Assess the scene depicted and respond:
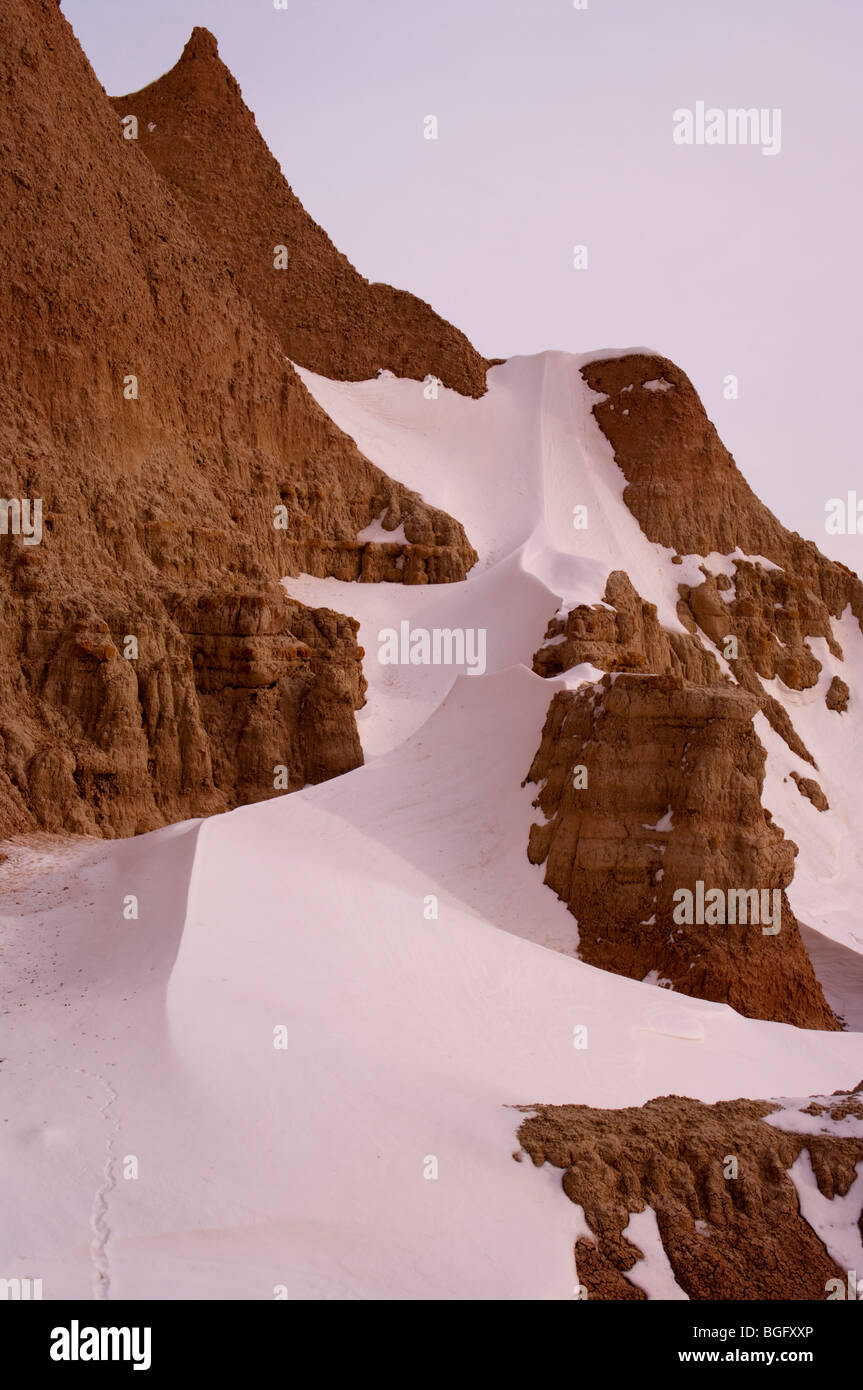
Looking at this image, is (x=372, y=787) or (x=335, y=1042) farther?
(x=372, y=787)

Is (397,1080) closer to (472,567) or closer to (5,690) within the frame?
(5,690)

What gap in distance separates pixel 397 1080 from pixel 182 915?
138 inches

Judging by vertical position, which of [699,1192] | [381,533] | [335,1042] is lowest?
[699,1192]

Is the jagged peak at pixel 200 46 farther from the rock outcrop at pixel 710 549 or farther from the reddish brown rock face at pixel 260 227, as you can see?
the rock outcrop at pixel 710 549

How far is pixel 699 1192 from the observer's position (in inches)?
380

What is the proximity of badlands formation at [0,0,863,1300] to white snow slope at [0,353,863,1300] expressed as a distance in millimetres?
43

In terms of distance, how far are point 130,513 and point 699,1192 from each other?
58.5 feet

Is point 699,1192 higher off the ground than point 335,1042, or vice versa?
point 335,1042

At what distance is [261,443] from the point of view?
3045 centimetres

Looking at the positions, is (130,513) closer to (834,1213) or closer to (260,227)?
(834,1213)

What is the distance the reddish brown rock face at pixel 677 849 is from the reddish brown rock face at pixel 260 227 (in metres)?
25.6

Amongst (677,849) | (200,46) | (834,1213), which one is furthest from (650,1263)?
(200,46)

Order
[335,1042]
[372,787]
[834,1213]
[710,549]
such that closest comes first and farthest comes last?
[834,1213] < [335,1042] < [372,787] < [710,549]

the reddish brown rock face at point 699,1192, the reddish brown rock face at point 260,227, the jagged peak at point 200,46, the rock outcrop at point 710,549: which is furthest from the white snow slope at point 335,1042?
the jagged peak at point 200,46
